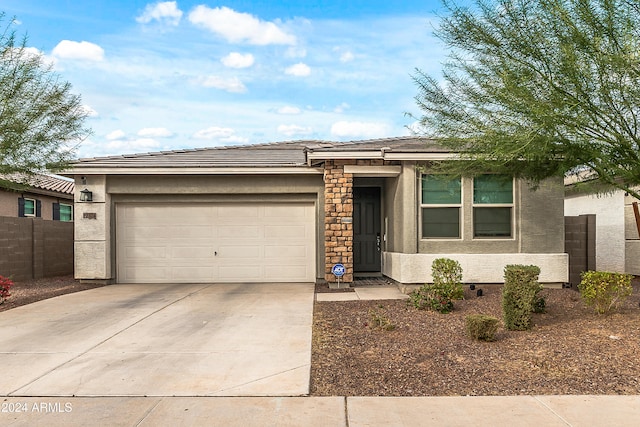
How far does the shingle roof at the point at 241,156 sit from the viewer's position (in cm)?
1110

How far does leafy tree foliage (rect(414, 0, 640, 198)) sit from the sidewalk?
3057 millimetres

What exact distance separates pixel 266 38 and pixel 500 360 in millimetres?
11378

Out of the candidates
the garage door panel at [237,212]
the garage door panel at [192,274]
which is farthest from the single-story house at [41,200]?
the garage door panel at [237,212]

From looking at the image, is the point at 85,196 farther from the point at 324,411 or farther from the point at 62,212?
the point at 324,411

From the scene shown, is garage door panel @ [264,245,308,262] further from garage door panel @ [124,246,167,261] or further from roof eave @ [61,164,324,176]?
garage door panel @ [124,246,167,261]

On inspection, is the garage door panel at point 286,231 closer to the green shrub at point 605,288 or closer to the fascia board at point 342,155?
the fascia board at point 342,155

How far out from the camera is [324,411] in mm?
4230

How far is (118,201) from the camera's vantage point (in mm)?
13102

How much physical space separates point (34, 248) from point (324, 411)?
12578mm

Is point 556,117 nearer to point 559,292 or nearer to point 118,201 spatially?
point 559,292

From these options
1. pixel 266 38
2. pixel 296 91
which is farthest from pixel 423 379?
pixel 296 91

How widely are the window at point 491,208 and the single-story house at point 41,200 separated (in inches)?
525

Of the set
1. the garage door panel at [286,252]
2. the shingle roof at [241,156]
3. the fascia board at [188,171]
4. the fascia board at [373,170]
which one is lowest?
the garage door panel at [286,252]

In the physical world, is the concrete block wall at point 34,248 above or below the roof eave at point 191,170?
below
